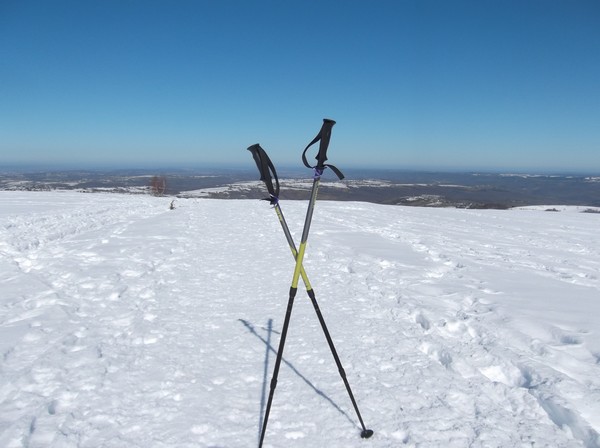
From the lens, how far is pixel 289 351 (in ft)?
16.5

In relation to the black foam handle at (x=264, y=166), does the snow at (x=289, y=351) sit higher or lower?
lower

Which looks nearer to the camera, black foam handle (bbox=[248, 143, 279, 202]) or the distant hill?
black foam handle (bbox=[248, 143, 279, 202])

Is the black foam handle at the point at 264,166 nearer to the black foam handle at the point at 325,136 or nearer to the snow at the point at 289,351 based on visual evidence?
the black foam handle at the point at 325,136

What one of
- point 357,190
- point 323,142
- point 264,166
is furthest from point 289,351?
point 357,190

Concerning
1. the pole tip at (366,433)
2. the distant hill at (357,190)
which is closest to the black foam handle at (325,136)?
the pole tip at (366,433)

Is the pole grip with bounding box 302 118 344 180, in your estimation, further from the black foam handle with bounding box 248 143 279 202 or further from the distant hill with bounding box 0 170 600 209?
the distant hill with bounding box 0 170 600 209

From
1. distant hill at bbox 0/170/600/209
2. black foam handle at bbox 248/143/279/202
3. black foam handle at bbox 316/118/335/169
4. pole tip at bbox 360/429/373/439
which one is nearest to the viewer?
black foam handle at bbox 316/118/335/169

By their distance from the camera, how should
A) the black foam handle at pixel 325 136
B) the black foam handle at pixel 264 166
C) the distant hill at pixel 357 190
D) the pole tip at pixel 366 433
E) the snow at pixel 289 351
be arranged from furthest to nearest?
the distant hill at pixel 357 190 < the snow at pixel 289 351 < the pole tip at pixel 366 433 < the black foam handle at pixel 264 166 < the black foam handle at pixel 325 136

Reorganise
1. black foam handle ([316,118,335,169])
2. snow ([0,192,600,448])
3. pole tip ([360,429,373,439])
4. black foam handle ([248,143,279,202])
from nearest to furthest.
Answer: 1. black foam handle ([316,118,335,169])
2. black foam handle ([248,143,279,202])
3. pole tip ([360,429,373,439])
4. snow ([0,192,600,448])

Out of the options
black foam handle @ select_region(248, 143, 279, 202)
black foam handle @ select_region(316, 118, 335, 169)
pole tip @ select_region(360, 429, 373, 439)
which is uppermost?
black foam handle @ select_region(316, 118, 335, 169)

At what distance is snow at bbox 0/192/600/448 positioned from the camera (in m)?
3.46

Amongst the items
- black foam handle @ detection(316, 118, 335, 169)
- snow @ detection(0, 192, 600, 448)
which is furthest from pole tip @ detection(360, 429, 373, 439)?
black foam handle @ detection(316, 118, 335, 169)

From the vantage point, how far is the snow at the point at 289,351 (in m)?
3.46

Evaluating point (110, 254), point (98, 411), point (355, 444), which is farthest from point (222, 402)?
point (110, 254)
